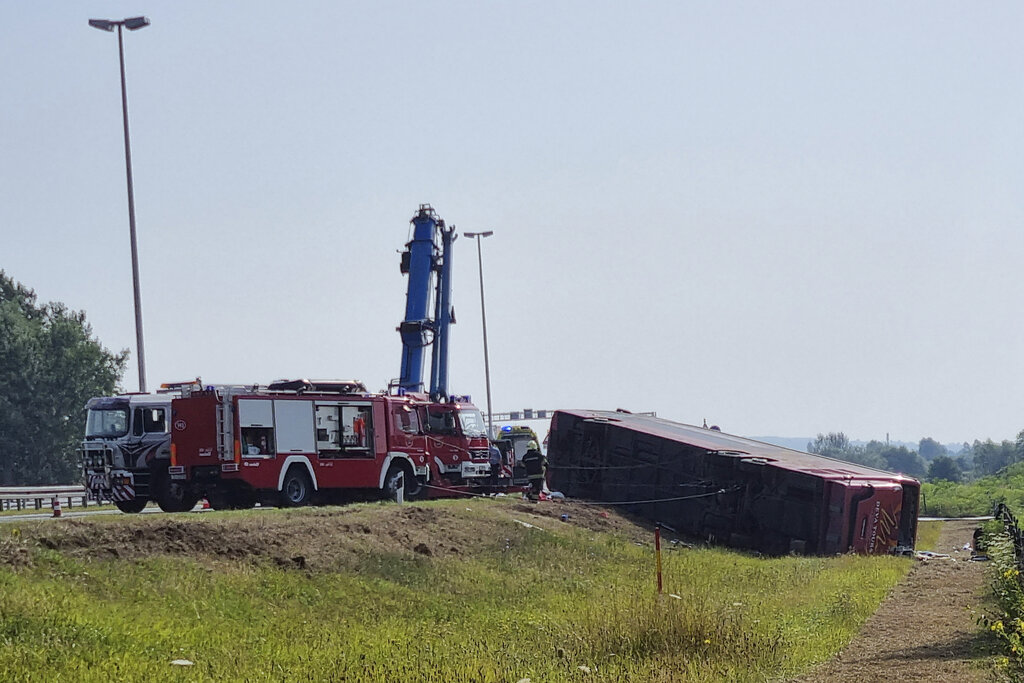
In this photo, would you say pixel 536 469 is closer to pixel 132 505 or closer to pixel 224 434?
pixel 224 434

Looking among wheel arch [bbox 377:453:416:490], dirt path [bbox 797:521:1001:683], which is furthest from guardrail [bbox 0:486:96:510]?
dirt path [bbox 797:521:1001:683]

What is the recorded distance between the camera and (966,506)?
49.2 metres

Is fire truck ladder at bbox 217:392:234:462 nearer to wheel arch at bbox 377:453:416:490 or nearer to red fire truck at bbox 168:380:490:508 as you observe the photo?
red fire truck at bbox 168:380:490:508

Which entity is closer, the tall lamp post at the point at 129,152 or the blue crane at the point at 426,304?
the tall lamp post at the point at 129,152

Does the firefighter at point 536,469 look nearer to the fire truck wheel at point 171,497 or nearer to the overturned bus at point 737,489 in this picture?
the overturned bus at point 737,489

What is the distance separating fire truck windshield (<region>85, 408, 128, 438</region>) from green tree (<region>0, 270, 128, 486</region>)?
3777cm

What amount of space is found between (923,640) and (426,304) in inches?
1145

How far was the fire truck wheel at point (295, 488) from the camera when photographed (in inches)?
979

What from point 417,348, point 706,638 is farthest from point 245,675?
point 417,348

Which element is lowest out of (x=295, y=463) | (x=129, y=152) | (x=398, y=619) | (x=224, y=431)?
(x=398, y=619)

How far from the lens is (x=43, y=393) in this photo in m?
61.0

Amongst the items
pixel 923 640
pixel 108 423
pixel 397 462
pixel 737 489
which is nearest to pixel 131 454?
pixel 108 423

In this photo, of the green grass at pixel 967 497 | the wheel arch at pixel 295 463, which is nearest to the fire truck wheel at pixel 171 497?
the wheel arch at pixel 295 463

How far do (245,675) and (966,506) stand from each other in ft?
141
